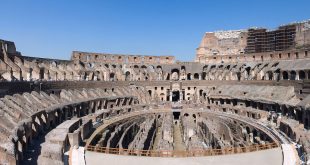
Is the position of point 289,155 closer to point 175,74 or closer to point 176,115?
point 176,115

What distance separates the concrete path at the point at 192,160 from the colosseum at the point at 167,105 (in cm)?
6

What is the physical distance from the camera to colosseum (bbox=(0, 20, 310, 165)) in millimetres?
19781

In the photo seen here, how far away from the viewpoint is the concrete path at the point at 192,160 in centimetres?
1781

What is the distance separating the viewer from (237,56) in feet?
198

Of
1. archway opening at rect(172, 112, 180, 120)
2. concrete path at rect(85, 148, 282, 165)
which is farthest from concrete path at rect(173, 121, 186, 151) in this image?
concrete path at rect(85, 148, 282, 165)

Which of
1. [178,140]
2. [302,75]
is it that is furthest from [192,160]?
[302,75]

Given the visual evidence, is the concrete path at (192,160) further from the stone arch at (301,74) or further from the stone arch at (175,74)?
the stone arch at (175,74)

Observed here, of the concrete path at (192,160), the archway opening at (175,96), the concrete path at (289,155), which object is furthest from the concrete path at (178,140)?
the archway opening at (175,96)

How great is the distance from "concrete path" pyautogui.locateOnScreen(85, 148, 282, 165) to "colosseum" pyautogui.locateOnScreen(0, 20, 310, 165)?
0.06m

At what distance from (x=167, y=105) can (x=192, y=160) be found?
98.3 ft

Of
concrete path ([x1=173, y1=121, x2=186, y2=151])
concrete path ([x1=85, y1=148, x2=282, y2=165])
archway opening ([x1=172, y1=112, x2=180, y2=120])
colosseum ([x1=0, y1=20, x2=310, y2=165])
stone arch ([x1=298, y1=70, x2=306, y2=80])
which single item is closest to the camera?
concrete path ([x1=85, y1=148, x2=282, y2=165])

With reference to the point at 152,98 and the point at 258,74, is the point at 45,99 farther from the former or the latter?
the point at 258,74

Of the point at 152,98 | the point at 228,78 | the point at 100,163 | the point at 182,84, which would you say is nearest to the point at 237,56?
the point at 228,78

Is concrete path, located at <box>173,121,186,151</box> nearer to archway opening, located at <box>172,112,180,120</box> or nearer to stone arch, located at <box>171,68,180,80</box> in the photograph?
archway opening, located at <box>172,112,180,120</box>
